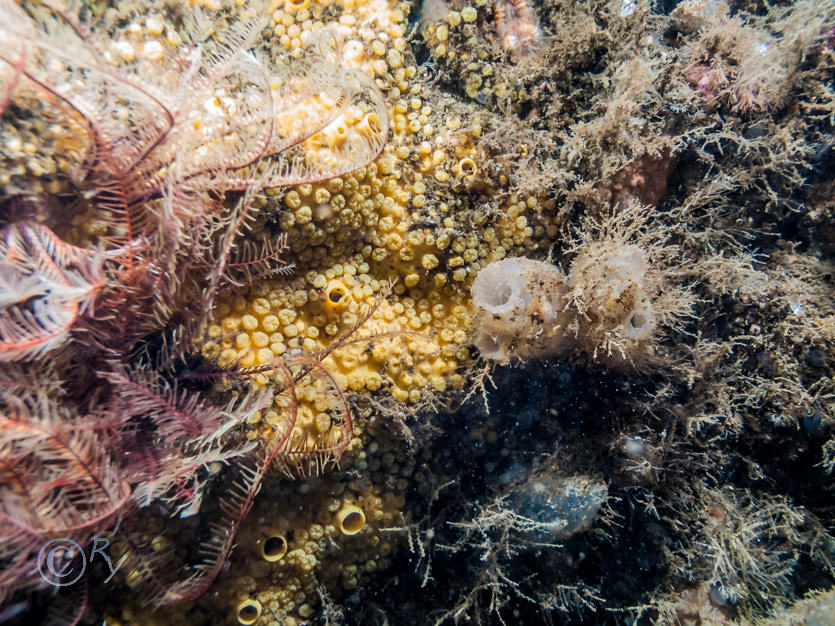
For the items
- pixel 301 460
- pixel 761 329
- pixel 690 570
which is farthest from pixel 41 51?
pixel 690 570

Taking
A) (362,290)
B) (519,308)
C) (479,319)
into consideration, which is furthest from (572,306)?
(362,290)

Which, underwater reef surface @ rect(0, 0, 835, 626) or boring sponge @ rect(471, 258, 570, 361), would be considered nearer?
underwater reef surface @ rect(0, 0, 835, 626)

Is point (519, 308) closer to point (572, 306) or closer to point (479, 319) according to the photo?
point (479, 319)

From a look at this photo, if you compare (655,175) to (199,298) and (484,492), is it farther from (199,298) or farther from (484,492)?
(199,298)

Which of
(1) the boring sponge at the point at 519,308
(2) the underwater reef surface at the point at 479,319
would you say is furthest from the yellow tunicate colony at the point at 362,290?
(1) the boring sponge at the point at 519,308

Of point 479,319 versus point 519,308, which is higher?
point 519,308

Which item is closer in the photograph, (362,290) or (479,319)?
(479,319)

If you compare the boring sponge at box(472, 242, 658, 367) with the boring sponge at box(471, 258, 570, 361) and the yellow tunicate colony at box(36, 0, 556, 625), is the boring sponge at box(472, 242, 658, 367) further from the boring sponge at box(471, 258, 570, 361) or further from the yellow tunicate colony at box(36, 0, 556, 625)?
the yellow tunicate colony at box(36, 0, 556, 625)

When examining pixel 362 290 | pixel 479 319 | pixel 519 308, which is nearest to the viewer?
pixel 519 308

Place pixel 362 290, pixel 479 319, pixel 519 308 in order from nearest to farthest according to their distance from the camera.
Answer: pixel 519 308 → pixel 479 319 → pixel 362 290

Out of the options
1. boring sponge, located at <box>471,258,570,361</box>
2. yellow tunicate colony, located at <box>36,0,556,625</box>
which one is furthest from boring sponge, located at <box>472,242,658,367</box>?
yellow tunicate colony, located at <box>36,0,556,625</box>
